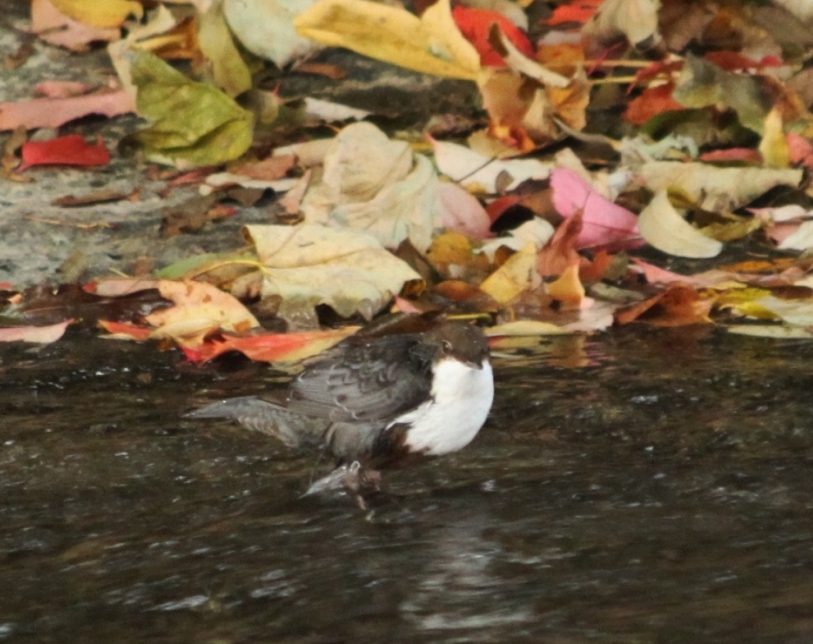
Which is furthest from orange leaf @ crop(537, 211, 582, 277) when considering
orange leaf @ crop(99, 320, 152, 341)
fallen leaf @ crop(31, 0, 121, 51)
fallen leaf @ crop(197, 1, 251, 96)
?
fallen leaf @ crop(31, 0, 121, 51)

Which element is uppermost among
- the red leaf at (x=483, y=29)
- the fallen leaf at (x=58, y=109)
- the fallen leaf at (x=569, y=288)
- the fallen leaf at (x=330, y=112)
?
the red leaf at (x=483, y=29)

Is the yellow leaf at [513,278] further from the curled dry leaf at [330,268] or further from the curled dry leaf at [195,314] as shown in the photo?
the curled dry leaf at [195,314]

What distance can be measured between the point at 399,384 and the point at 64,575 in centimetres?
86

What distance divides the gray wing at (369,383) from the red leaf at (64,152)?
95.7 inches

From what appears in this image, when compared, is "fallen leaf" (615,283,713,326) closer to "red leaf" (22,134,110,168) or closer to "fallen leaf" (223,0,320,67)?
"fallen leaf" (223,0,320,67)

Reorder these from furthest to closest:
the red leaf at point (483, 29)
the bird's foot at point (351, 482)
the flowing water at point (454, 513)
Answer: the red leaf at point (483, 29)
the bird's foot at point (351, 482)
the flowing water at point (454, 513)

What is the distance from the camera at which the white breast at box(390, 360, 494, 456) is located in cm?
289

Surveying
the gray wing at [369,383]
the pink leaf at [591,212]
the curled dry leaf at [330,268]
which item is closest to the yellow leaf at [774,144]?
the pink leaf at [591,212]

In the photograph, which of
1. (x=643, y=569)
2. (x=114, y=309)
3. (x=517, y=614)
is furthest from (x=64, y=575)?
(x=114, y=309)

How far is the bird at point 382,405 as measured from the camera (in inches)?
115

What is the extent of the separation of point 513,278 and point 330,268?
1.57 feet

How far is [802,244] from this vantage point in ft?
14.3

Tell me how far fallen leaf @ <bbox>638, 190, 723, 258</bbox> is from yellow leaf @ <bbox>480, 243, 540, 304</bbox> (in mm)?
451

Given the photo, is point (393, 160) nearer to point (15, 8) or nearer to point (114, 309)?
point (114, 309)
